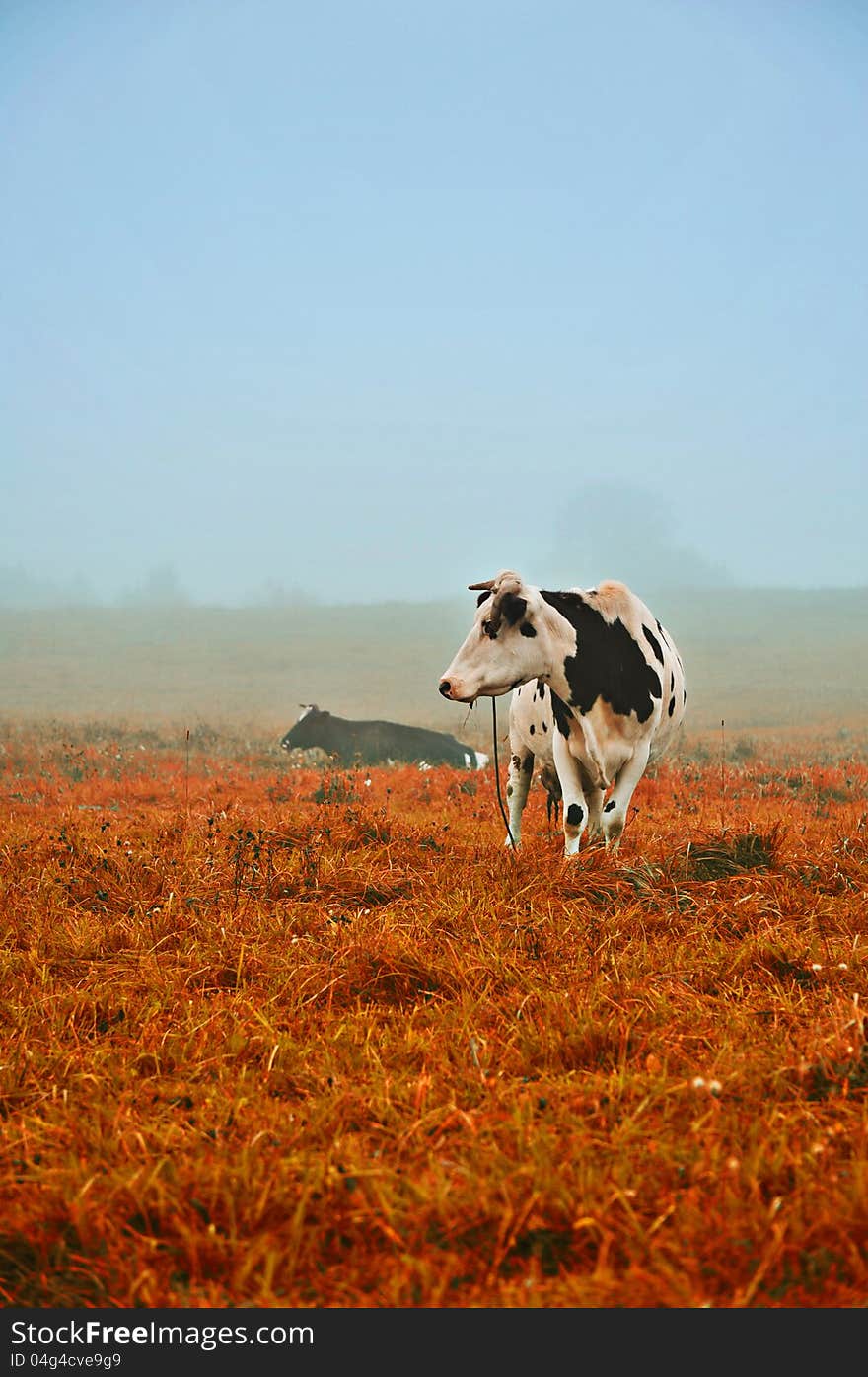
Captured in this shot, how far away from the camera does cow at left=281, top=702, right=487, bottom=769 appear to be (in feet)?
64.2

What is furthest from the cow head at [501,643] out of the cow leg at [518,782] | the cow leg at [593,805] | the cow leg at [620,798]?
the cow leg at [518,782]

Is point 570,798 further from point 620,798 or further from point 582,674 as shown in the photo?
point 582,674

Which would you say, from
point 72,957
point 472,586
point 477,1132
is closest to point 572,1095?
point 477,1132

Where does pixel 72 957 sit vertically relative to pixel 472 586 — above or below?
below

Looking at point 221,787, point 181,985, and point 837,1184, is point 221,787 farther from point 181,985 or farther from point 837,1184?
point 837,1184

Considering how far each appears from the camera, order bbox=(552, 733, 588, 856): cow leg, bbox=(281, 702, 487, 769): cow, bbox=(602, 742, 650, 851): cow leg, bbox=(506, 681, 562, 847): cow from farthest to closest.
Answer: bbox=(281, 702, 487, 769): cow → bbox=(506, 681, 562, 847): cow → bbox=(602, 742, 650, 851): cow leg → bbox=(552, 733, 588, 856): cow leg

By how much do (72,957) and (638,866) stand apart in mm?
3990

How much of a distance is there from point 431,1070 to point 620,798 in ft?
13.7

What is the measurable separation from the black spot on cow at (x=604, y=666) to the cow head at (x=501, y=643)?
38cm

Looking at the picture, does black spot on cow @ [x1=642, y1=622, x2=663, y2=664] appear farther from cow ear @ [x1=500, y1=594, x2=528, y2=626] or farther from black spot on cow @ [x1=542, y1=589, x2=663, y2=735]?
cow ear @ [x1=500, y1=594, x2=528, y2=626]

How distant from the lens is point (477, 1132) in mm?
3377

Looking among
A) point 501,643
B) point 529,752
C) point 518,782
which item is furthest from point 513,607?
point 518,782

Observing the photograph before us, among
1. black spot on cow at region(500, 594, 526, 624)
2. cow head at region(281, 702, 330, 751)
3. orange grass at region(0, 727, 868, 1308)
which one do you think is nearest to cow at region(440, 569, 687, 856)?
black spot on cow at region(500, 594, 526, 624)

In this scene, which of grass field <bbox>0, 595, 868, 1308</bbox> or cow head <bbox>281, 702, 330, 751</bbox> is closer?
grass field <bbox>0, 595, 868, 1308</bbox>
